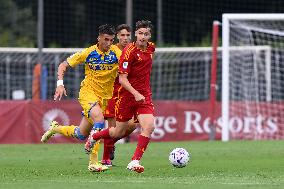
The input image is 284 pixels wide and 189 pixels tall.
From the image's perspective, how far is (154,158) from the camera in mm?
17172

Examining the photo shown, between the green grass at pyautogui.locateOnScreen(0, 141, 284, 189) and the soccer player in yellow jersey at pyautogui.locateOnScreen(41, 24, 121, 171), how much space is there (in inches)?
29.7

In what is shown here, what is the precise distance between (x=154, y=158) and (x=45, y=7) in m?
20.9

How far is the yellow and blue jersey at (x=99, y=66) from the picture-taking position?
48.0ft

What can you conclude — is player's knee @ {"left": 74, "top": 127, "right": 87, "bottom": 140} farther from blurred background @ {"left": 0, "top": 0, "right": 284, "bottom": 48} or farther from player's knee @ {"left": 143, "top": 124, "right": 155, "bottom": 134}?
blurred background @ {"left": 0, "top": 0, "right": 284, "bottom": 48}

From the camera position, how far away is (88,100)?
14.6 meters

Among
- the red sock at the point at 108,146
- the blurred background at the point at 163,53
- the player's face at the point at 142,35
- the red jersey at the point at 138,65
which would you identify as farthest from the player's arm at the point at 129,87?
the blurred background at the point at 163,53

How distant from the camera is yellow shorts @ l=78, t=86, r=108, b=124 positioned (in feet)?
47.8

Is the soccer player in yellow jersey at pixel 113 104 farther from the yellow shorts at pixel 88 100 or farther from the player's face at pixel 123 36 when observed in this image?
the yellow shorts at pixel 88 100

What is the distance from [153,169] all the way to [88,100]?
1.39 m

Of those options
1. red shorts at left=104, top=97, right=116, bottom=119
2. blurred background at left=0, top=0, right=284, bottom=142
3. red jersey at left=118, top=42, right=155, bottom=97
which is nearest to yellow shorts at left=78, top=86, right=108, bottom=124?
red shorts at left=104, top=97, right=116, bottom=119

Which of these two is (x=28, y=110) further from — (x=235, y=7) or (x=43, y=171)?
(x=235, y=7)

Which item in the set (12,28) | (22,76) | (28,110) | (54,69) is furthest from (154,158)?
(12,28)

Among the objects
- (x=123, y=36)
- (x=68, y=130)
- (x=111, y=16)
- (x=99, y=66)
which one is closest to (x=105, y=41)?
(x=99, y=66)

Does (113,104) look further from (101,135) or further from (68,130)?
(101,135)
